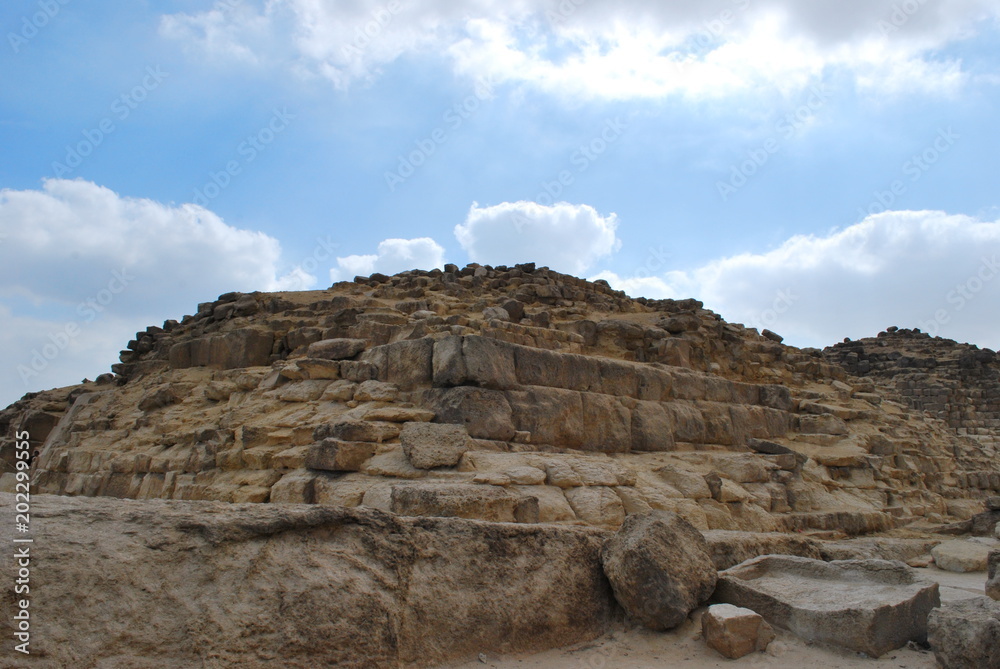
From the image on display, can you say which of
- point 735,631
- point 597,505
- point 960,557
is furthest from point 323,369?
point 960,557

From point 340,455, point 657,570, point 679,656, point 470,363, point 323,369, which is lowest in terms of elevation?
point 679,656

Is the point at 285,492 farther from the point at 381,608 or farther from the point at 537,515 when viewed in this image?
the point at 381,608

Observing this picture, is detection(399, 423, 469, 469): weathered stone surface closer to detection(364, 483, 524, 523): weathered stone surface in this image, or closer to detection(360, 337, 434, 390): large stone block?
detection(364, 483, 524, 523): weathered stone surface

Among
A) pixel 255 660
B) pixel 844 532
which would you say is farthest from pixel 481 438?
pixel 844 532

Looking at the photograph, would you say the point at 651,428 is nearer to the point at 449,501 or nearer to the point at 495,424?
the point at 495,424

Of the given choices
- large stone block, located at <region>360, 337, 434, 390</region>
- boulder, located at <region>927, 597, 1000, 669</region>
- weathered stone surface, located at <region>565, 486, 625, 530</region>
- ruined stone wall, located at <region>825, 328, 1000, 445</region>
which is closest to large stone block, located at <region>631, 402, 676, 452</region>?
weathered stone surface, located at <region>565, 486, 625, 530</region>

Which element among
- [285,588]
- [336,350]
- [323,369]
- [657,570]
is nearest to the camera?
[285,588]

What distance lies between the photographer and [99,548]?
2.81 meters

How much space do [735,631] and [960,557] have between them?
14.9 feet

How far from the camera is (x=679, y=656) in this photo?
3648 mm

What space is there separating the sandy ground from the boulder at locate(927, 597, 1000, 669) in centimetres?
17

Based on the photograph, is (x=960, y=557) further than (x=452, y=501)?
Yes

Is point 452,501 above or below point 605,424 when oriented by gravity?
below

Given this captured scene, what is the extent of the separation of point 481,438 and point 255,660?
12.3 ft
